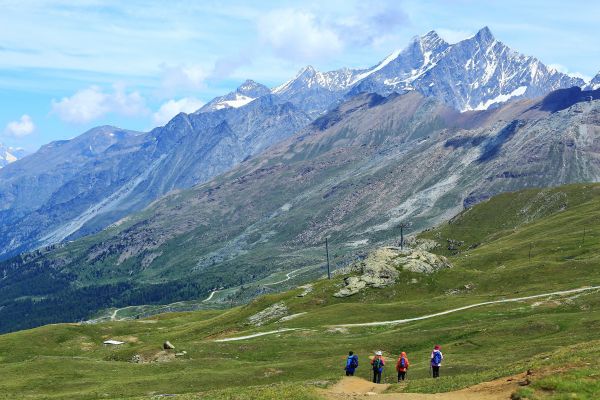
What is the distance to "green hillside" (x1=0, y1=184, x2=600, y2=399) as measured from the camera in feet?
188

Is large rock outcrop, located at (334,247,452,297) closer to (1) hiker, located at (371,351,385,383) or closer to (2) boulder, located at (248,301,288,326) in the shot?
(2) boulder, located at (248,301,288,326)

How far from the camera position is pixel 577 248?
169m

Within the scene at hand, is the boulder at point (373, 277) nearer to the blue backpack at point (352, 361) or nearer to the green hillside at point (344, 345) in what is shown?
the green hillside at point (344, 345)

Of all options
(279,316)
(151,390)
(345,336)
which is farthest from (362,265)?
(151,390)

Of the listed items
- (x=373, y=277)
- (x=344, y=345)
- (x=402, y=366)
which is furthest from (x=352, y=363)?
(x=373, y=277)

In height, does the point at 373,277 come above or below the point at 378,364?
above

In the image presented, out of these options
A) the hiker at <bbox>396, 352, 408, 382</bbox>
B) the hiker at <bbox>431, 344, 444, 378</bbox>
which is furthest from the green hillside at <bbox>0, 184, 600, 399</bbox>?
the hiker at <bbox>396, 352, 408, 382</bbox>

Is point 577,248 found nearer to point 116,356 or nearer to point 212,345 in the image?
point 212,345

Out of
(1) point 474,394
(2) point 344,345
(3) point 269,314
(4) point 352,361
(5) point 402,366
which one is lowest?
(2) point 344,345

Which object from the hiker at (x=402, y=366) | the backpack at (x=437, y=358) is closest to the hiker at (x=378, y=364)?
the hiker at (x=402, y=366)

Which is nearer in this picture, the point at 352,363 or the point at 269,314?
the point at 352,363

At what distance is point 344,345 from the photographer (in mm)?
91438

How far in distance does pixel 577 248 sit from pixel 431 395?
137 meters

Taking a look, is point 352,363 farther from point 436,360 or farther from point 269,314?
point 269,314
